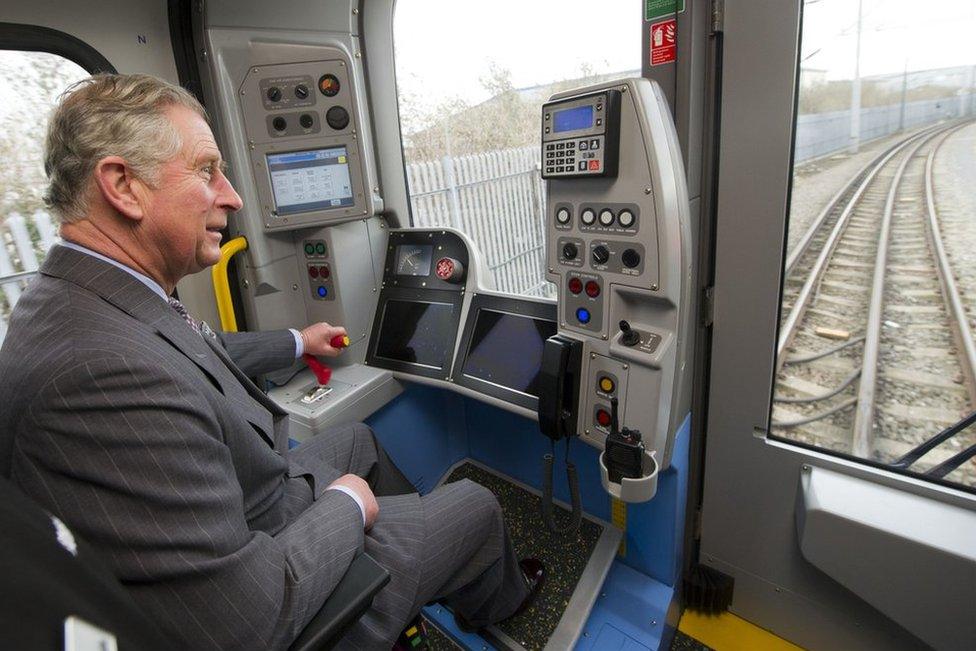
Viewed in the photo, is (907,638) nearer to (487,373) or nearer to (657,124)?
(487,373)

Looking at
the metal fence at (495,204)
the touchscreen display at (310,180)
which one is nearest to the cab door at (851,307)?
the metal fence at (495,204)

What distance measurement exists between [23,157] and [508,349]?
188 cm

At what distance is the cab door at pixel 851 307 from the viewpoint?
1250mm

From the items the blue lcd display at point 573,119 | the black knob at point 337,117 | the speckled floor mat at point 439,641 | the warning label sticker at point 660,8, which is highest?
the warning label sticker at point 660,8

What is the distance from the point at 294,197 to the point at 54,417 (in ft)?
4.85

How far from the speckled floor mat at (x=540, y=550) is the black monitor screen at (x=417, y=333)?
2.39 feet

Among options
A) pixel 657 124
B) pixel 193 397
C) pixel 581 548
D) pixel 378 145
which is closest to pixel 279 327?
pixel 378 145

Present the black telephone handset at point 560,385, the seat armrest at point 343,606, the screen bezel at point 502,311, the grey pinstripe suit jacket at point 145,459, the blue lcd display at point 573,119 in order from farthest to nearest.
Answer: the screen bezel at point 502,311, the black telephone handset at point 560,385, the blue lcd display at point 573,119, the seat armrest at point 343,606, the grey pinstripe suit jacket at point 145,459

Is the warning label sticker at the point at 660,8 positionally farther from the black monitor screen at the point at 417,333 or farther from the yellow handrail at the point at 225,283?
the yellow handrail at the point at 225,283

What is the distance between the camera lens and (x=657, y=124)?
1.23m

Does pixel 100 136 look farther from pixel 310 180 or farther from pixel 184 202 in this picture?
pixel 310 180

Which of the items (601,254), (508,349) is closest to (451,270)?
(508,349)

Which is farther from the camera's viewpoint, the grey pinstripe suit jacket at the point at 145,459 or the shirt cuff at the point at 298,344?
the shirt cuff at the point at 298,344

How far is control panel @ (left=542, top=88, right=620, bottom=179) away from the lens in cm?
126
